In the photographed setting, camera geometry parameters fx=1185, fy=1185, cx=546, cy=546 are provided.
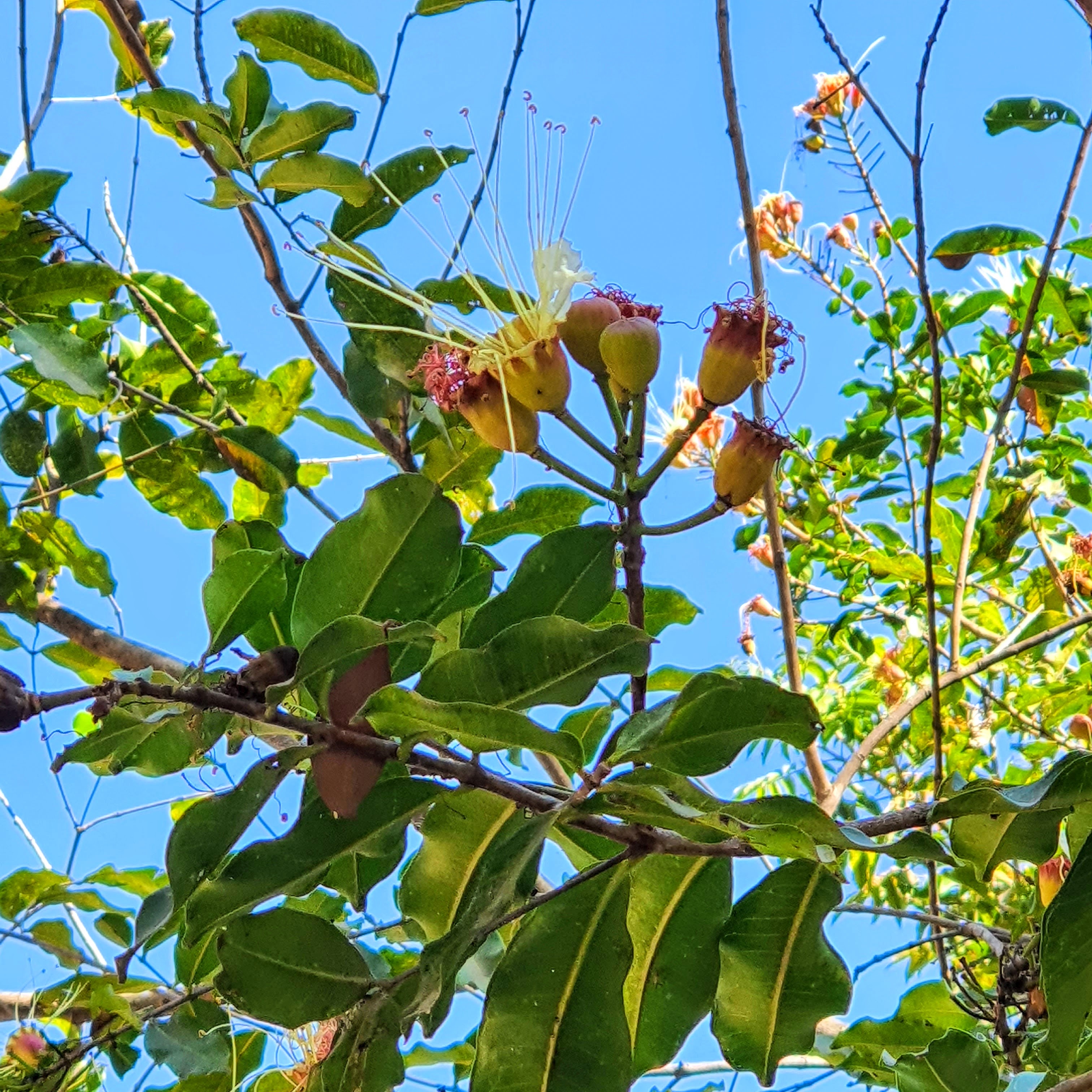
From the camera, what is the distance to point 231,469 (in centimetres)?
142

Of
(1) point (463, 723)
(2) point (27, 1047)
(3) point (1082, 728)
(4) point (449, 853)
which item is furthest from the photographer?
(3) point (1082, 728)

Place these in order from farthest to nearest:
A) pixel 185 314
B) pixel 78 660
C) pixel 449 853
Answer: pixel 185 314 < pixel 78 660 < pixel 449 853

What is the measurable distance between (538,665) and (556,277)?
412 millimetres

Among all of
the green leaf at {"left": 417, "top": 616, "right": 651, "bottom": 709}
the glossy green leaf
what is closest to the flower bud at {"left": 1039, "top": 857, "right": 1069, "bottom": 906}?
the green leaf at {"left": 417, "top": 616, "right": 651, "bottom": 709}

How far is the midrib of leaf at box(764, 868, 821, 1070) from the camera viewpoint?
0.81 meters

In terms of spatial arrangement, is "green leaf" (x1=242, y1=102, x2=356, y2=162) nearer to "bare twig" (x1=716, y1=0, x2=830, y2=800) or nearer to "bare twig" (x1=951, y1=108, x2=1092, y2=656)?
"bare twig" (x1=716, y1=0, x2=830, y2=800)

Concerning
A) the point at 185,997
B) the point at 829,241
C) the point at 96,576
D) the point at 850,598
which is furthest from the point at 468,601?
the point at 829,241

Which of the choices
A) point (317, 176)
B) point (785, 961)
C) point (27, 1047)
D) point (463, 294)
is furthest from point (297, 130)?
point (27, 1047)

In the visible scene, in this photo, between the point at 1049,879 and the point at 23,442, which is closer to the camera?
the point at 1049,879

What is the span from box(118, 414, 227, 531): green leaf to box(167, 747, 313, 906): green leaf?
0.84 m

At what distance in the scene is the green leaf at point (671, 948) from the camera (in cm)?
85

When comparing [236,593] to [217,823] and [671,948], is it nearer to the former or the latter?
[217,823]

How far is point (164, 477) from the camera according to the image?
1.50m

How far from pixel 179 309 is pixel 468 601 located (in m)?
0.88
